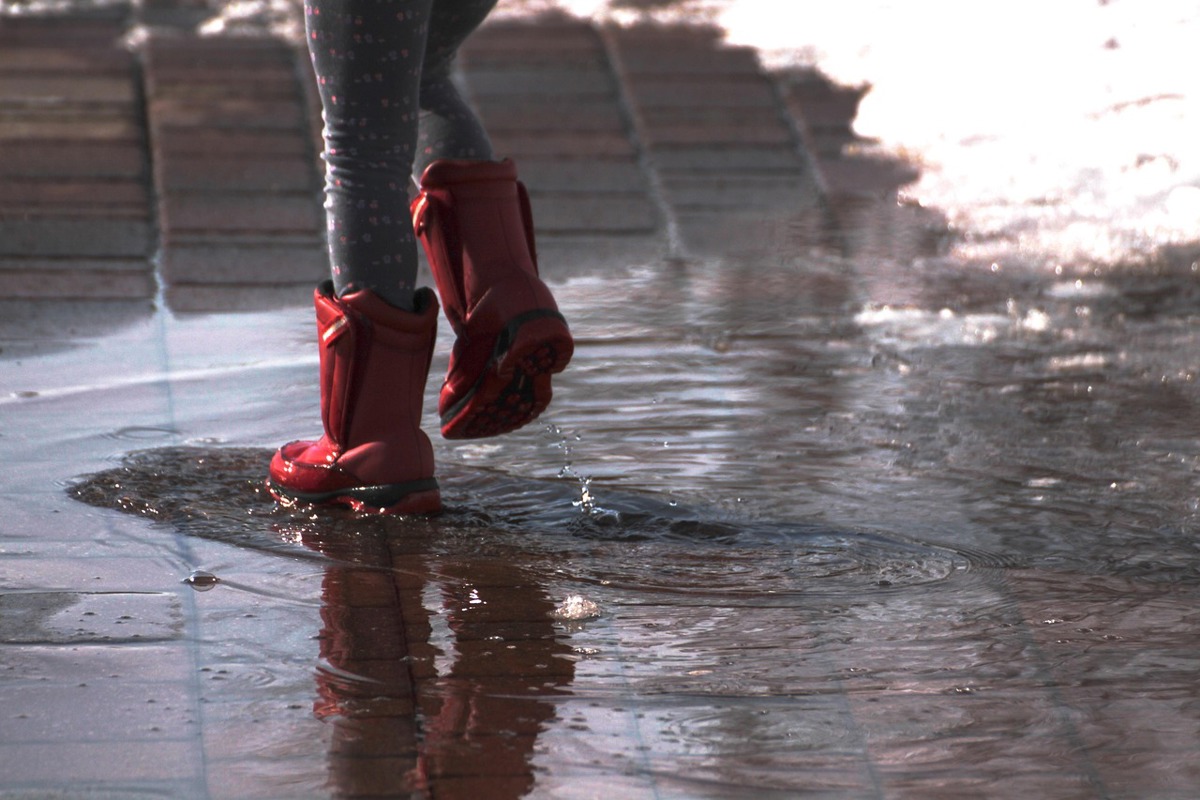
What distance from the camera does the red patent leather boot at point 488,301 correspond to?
2.41m

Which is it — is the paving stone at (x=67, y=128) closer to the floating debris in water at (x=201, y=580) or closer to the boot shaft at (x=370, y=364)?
the boot shaft at (x=370, y=364)

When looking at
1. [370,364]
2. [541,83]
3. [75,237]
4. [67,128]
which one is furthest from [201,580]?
[541,83]

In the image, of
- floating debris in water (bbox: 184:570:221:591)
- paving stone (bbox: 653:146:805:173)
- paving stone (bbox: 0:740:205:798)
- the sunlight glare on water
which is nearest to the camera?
paving stone (bbox: 0:740:205:798)

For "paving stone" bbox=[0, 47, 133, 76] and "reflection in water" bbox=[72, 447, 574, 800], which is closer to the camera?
"reflection in water" bbox=[72, 447, 574, 800]

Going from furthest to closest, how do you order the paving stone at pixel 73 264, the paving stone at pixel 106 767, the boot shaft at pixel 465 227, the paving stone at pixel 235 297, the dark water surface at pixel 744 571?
the paving stone at pixel 73 264, the paving stone at pixel 235 297, the boot shaft at pixel 465 227, the dark water surface at pixel 744 571, the paving stone at pixel 106 767

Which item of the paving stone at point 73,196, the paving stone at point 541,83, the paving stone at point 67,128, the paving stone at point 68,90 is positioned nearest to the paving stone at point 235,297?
the paving stone at point 73,196

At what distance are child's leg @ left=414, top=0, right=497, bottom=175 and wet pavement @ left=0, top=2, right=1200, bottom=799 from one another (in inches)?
18.1

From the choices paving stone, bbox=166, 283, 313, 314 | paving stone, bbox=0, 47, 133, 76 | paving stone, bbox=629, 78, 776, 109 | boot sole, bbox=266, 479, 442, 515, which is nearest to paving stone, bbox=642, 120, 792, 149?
paving stone, bbox=629, 78, 776, 109

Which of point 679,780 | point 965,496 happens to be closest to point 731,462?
point 965,496

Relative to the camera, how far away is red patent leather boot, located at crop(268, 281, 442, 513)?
2.38 meters

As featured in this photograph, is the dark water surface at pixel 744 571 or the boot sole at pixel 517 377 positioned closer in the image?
the dark water surface at pixel 744 571

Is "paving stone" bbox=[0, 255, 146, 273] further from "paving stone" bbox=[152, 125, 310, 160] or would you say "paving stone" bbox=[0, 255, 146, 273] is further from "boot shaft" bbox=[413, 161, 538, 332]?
"boot shaft" bbox=[413, 161, 538, 332]

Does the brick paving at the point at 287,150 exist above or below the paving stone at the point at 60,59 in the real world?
below

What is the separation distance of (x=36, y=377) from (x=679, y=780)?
5.56 feet
